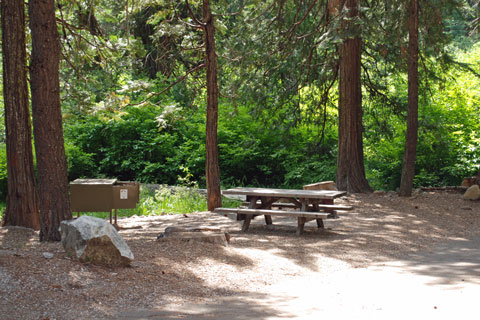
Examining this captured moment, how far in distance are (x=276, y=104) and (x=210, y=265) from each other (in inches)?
426

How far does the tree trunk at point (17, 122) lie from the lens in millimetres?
8828

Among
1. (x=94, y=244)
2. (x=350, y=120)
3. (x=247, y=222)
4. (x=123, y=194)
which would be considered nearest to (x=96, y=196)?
(x=123, y=194)

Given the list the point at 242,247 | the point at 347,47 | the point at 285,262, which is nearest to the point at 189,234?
the point at 242,247

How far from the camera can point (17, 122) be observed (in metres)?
8.99

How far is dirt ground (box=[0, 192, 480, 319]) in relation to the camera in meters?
5.07

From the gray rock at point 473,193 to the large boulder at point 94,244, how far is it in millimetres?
9728

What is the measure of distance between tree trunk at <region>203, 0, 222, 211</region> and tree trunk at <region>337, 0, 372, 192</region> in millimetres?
3687

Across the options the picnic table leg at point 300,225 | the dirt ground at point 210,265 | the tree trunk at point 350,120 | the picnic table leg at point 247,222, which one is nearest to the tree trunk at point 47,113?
the dirt ground at point 210,265

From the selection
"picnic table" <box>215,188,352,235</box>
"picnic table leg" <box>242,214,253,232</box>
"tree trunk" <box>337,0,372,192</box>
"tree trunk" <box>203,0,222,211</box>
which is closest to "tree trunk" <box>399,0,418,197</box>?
"tree trunk" <box>337,0,372,192</box>

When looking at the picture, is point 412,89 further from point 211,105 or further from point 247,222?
point 247,222

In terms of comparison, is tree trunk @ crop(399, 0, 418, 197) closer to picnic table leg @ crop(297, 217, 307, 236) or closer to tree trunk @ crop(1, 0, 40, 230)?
picnic table leg @ crop(297, 217, 307, 236)

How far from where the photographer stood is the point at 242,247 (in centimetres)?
801

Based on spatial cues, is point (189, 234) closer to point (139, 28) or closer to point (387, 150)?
point (387, 150)

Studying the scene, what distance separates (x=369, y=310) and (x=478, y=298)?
1.16m
